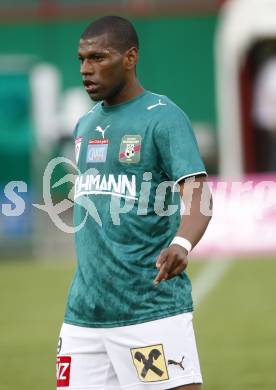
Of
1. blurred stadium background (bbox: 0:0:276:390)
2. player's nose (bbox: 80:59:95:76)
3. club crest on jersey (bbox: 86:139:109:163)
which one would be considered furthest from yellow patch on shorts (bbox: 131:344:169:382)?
blurred stadium background (bbox: 0:0:276:390)

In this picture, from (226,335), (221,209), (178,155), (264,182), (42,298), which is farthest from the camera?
(264,182)

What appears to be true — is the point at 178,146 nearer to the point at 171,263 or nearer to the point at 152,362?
the point at 171,263

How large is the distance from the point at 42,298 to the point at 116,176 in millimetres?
8788

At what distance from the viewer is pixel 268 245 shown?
744 inches

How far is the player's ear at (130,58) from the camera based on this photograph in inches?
231

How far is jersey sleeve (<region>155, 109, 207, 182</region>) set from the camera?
5625 millimetres

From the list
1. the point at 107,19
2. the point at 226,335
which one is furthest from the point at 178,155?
the point at 226,335

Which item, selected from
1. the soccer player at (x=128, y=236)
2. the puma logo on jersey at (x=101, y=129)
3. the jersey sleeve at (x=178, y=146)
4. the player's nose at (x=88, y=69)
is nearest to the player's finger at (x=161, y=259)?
the soccer player at (x=128, y=236)

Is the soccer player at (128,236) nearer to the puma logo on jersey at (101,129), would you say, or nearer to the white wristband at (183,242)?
the puma logo on jersey at (101,129)

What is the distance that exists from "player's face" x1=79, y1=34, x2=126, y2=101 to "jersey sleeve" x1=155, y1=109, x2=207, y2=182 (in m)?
0.32

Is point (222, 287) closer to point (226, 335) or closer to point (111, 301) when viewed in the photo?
point (226, 335)

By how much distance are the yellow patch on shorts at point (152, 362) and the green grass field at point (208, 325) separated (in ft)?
10.5

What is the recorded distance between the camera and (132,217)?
18.9 feet

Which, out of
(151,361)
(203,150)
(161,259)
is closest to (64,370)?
(151,361)
